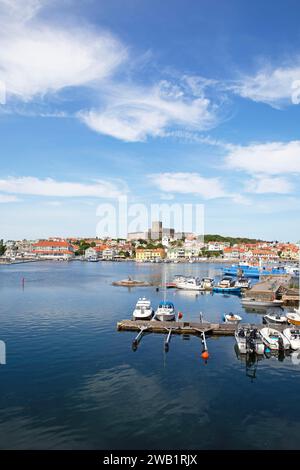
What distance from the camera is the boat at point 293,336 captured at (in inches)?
996

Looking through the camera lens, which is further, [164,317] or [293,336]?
[164,317]

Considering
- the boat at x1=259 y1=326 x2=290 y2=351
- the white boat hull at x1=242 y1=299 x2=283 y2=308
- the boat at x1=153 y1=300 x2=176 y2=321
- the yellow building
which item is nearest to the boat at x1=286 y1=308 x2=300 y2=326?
the boat at x1=259 y1=326 x2=290 y2=351

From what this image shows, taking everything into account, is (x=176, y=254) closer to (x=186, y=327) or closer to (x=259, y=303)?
(x=259, y=303)

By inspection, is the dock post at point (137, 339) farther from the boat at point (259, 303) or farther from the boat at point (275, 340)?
the boat at point (259, 303)

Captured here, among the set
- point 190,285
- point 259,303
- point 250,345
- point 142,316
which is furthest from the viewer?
point 190,285

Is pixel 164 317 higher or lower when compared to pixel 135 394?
higher

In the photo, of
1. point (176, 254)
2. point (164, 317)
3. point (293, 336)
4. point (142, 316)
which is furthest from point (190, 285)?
point (176, 254)

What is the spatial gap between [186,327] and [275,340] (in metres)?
7.28

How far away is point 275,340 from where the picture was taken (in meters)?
25.5

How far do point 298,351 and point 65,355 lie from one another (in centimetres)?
1538

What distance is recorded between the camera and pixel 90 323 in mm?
32625

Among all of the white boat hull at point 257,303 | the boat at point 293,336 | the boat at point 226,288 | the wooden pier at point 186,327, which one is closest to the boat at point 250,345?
the boat at point 293,336

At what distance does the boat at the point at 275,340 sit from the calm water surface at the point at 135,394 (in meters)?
1.54
